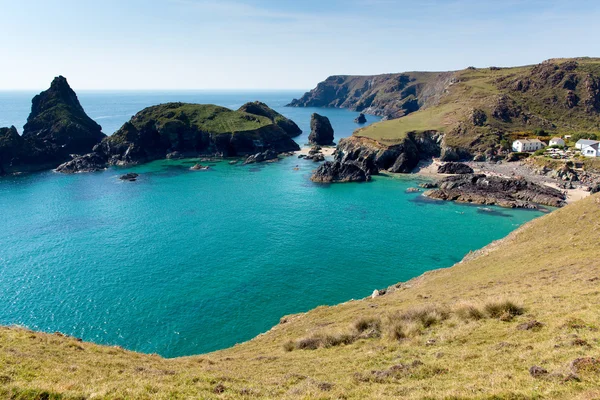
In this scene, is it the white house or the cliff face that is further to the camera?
the cliff face

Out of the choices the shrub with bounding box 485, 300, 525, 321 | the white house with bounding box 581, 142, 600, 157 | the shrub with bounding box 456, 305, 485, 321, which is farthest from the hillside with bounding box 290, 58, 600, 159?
the shrub with bounding box 485, 300, 525, 321

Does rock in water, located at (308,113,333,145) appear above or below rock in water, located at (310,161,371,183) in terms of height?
above

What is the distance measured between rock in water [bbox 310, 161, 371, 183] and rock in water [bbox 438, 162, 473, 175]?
24.3 meters

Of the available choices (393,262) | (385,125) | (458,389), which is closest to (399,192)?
(393,262)

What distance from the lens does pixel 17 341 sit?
2220cm

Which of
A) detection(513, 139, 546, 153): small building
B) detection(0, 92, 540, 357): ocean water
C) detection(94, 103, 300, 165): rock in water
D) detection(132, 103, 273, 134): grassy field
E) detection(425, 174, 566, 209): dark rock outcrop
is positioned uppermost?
detection(132, 103, 273, 134): grassy field

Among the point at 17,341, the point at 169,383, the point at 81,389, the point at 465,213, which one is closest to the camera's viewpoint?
the point at 81,389

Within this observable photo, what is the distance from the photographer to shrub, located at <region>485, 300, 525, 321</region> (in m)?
21.9

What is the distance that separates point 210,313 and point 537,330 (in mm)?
34809

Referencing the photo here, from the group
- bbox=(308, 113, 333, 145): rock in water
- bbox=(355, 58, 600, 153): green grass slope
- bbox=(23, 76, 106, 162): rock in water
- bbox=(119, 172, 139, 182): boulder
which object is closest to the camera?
bbox=(119, 172, 139, 182): boulder

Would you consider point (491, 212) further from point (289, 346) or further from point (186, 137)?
point (186, 137)

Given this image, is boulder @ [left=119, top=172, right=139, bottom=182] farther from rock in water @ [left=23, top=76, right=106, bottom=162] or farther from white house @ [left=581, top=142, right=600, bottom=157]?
white house @ [left=581, top=142, right=600, bottom=157]

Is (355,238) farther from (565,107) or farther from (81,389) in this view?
(565,107)

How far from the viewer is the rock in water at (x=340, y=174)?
11261 cm
